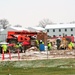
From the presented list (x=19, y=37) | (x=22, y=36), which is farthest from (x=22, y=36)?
(x=19, y=37)

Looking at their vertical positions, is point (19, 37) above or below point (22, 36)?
below

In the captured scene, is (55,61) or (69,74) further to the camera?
(55,61)

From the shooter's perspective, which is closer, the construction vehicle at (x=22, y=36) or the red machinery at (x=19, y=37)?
the red machinery at (x=19, y=37)

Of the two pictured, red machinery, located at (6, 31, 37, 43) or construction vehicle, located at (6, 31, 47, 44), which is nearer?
red machinery, located at (6, 31, 37, 43)

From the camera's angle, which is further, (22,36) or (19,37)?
(19,37)

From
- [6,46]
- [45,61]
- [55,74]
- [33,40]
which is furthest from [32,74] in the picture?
[33,40]

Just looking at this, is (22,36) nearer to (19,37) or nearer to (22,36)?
(22,36)

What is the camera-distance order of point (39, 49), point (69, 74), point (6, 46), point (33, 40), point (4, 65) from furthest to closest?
point (33, 40)
point (39, 49)
point (6, 46)
point (4, 65)
point (69, 74)

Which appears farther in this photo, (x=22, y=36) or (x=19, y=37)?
(x=19, y=37)

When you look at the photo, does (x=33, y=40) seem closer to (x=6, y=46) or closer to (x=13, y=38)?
(x=13, y=38)

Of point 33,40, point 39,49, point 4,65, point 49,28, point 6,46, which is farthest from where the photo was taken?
point 49,28

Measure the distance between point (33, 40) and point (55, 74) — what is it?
100ft

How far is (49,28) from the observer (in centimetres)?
13225

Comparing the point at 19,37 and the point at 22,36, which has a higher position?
the point at 22,36
